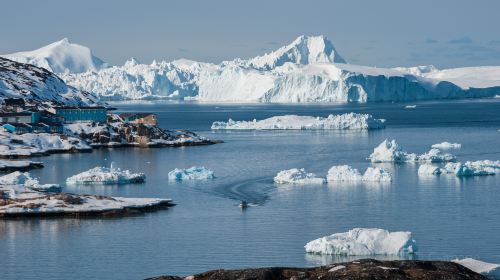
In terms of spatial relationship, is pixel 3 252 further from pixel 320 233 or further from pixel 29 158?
pixel 29 158

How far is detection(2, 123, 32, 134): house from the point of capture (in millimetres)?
71000

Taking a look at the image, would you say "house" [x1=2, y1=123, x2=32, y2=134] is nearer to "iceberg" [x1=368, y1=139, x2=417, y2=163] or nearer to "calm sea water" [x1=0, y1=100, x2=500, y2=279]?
"calm sea water" [x1=0, y1=100, x2=500, y2=279]

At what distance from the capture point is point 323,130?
95.5 m

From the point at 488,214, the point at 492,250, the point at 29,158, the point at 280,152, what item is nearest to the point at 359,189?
the point at 488,214

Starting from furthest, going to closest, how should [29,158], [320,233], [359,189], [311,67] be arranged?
[311,67], [29,158], [359,189], [320,233]

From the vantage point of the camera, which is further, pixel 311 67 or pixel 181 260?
pixel 311 67

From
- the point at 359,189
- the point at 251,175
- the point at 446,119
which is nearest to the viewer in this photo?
the point at 359,189

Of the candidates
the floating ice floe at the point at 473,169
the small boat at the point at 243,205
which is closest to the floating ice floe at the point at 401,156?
the floating ice floe at the point at 473,169

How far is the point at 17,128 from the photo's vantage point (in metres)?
71.7

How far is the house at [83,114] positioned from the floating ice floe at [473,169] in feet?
123

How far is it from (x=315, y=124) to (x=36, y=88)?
2752 cm

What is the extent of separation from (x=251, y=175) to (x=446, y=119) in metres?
72.4

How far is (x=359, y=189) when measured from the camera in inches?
1747

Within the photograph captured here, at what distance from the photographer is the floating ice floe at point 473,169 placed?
49.1 m
